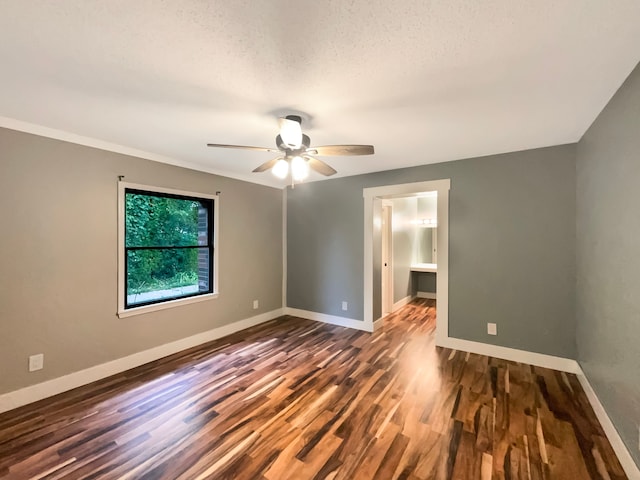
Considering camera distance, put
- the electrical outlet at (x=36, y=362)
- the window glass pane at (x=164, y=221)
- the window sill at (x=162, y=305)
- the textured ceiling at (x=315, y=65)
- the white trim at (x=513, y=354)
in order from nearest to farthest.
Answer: the textured ceiling at (x=315, y=65) → the electrical outlet at (x=36, y=362) → the white trim at (x=513, y=354) → the window sill at (x=162, y=305) → the window glass pane at (x=164, y=221)

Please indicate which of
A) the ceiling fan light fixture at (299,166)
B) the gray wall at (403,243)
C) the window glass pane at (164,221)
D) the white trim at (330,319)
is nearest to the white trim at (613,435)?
the white trim at (330,319)

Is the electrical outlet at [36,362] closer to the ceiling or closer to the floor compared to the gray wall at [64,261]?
closer to the floor

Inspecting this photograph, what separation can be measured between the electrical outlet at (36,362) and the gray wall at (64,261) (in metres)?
0.04

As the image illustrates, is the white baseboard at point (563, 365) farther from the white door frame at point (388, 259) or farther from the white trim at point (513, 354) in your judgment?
the white door frame at point (388, 259)

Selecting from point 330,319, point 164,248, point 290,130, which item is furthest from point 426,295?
point 290,130

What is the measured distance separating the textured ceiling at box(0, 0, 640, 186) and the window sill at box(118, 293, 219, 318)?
1796 mm

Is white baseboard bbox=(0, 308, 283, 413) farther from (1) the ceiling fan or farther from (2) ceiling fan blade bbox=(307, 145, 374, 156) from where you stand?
(2) ceiling fan blade bbox=(307, 145, 374, 156)

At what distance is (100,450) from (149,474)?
481mm

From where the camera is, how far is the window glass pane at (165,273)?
312cm

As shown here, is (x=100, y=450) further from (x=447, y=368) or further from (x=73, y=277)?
(x=447, y=368)

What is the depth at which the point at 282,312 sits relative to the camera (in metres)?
4.93

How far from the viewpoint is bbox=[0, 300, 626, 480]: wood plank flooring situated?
1.68 meters

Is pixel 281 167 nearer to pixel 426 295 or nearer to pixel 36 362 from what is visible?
pixel 36 362

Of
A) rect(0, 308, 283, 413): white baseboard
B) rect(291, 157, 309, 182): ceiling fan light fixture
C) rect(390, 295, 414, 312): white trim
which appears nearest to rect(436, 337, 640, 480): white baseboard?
rect(390, 295, 414, 312): white trim
